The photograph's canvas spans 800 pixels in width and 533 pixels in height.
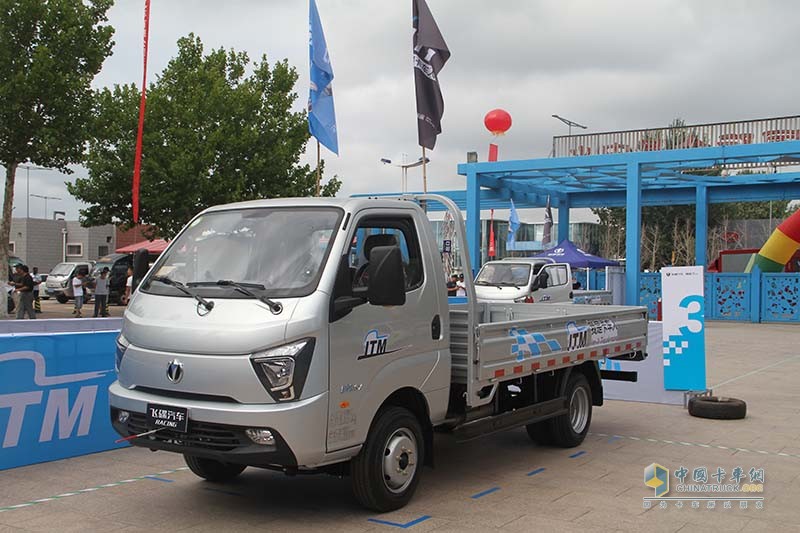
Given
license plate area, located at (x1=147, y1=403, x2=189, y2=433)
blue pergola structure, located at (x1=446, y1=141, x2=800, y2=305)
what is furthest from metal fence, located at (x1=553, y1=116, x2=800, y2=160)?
license plate area, located at (x1=147, y1=403, x2=189, y2=433)

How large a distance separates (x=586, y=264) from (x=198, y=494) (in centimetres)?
2180

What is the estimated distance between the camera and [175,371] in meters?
5.10

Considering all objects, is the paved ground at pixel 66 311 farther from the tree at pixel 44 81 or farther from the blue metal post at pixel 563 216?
the blue metal post at pixel 563 216

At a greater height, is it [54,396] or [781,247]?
[781,247]

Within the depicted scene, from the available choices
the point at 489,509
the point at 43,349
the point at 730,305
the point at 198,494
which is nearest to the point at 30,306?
the point at 43,349

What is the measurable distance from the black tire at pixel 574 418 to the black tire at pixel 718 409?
6.87 ft

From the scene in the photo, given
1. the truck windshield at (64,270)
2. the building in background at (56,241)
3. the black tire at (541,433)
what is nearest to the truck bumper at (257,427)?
the black tire at (541,433)

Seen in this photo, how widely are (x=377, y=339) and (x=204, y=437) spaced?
1324 mm

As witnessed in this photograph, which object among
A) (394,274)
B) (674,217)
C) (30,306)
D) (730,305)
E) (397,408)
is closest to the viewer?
(394,274)

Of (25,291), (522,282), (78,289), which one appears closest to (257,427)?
(522,282)

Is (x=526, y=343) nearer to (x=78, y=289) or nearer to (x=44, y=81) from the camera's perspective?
(x=44, y=81)

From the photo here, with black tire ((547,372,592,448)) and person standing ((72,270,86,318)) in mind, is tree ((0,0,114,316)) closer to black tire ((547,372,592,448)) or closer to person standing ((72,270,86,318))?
person standing ((72,270,86,318))

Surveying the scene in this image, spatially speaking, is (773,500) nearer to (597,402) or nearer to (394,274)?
(597,402)

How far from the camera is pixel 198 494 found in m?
6.20
